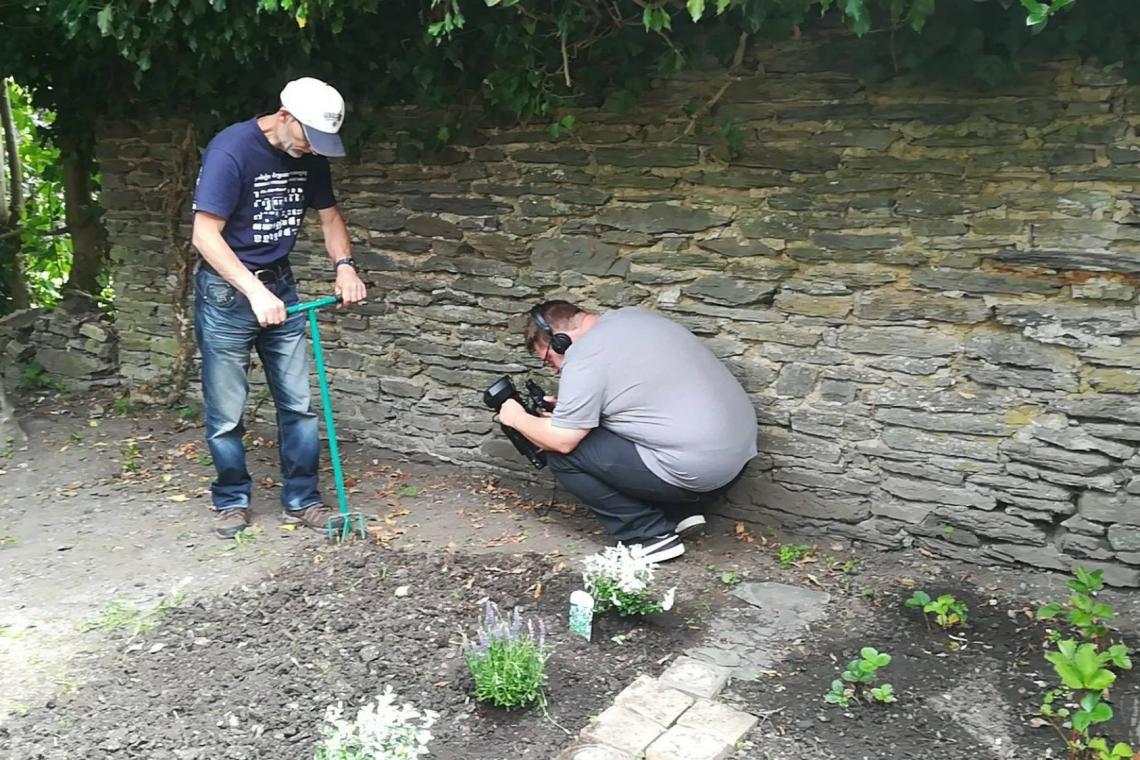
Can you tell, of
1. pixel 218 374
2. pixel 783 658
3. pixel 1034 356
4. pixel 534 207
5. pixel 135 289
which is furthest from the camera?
pixel 135 289

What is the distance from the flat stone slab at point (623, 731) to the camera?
9.17 ft

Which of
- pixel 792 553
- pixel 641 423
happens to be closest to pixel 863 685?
pixel 792 553

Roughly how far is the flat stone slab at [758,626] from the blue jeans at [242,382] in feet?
6.27

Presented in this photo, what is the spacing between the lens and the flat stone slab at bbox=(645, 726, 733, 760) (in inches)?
108

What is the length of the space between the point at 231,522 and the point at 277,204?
→ 135 cm

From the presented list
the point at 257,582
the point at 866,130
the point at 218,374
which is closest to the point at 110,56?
the point at 218,374

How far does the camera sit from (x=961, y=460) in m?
3.83

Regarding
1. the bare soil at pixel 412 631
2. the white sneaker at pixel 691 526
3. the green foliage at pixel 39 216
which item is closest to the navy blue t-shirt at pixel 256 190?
the bare soil at pixel 412 631

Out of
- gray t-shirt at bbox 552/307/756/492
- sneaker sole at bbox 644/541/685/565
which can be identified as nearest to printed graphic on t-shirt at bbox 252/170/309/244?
gray t-shirt at bbox 552/307/756/492

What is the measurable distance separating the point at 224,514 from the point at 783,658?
2436 millimetres

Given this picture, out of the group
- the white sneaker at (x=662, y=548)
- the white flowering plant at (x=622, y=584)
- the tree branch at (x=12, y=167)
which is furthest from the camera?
the tree branch at (x=12, y=167)

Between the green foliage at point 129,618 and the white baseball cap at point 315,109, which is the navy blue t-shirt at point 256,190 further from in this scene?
the green foliage at point 129,618

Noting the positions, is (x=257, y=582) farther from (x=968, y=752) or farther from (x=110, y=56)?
(x=110, y=56)

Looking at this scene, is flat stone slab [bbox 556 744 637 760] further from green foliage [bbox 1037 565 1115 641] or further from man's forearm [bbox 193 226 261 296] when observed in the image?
man's forearm [bbox 193 226 261 296]
